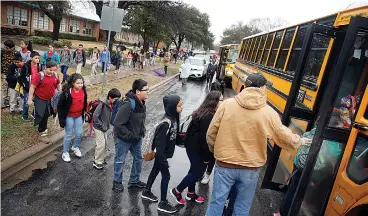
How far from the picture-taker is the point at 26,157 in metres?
4.94

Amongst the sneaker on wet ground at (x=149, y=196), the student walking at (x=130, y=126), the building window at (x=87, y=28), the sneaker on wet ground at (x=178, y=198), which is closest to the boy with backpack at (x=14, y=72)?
the student walking at (x=130, y=126)

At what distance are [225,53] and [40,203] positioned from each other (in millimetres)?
17796

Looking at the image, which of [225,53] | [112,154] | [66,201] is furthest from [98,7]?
[66,201]

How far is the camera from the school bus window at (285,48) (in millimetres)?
6707

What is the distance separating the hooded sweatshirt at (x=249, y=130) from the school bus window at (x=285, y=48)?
4.15m

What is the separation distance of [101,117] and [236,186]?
108 inches

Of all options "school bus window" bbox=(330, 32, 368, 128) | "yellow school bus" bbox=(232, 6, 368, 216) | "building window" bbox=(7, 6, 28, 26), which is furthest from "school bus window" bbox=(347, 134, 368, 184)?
"building window" bbox=(7, 6, 28, 26)

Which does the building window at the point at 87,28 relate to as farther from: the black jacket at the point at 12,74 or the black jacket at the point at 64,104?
the black jacket at the point at 64,104

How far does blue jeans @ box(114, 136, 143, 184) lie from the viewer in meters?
4.38

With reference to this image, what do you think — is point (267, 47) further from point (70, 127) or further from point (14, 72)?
point (14, 72)

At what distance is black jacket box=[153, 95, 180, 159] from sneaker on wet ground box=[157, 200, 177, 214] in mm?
669

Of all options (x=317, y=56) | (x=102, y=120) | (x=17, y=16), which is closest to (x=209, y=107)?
(x=102, y=120)

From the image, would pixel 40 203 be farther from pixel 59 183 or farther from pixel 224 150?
pixel 224 150

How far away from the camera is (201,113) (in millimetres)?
3996
